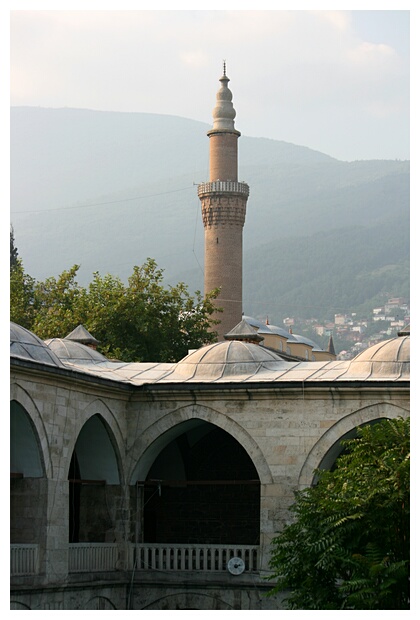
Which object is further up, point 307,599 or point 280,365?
point 280,365

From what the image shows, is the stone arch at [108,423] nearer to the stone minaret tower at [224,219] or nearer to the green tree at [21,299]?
the green tree at [21,299]

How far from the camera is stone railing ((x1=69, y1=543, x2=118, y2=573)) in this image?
76.6ft

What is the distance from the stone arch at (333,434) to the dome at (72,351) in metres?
6.06

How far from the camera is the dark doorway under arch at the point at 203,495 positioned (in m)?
29.0

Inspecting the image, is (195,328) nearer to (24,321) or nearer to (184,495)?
(24,321)

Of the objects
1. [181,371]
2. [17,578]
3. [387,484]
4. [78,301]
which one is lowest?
[17,578]

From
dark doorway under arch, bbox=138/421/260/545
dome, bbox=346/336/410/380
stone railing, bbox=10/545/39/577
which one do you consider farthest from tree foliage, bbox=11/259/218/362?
stone railing, bbox=10/545/39/577

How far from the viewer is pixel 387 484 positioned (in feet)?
59.4

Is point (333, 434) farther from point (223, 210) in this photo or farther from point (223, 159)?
point (223, 159)

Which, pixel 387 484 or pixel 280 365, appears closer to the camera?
pixel 387 484

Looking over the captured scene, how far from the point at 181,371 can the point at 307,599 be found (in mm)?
9209
